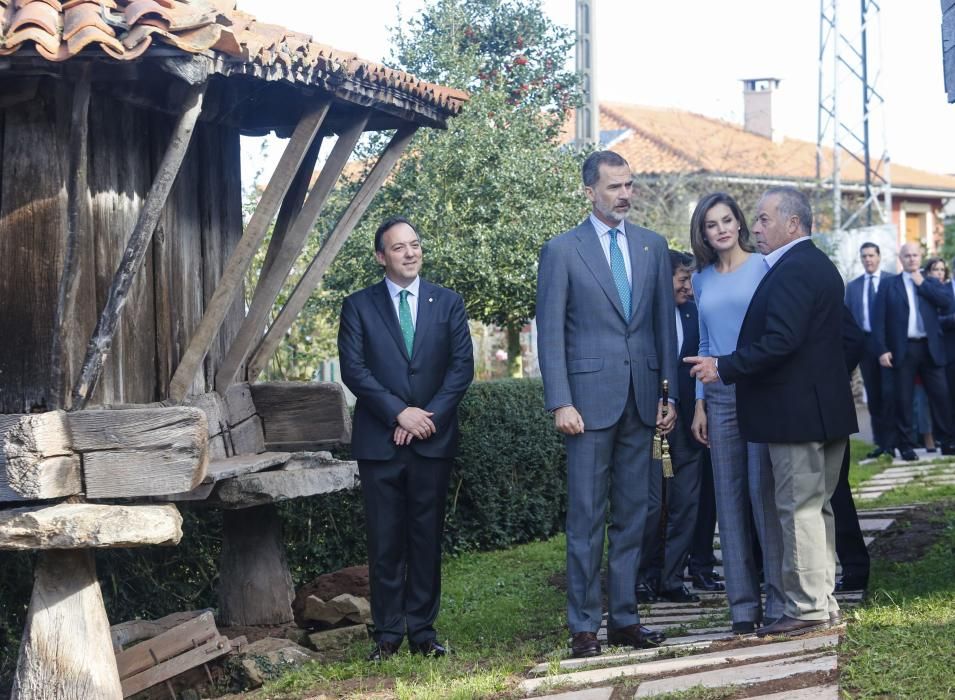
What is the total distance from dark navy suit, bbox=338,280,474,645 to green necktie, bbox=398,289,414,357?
0.03 m

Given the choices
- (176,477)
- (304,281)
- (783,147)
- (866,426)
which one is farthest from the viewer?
(783,147)

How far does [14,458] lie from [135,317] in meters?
1.35

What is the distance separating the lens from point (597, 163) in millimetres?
6098

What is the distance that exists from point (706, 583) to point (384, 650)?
2354 mm

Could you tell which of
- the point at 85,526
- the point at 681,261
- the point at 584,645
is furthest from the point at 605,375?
the point at 85,526

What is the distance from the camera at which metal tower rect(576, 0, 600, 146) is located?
14.3 meters

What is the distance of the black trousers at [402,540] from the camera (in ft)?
21.5

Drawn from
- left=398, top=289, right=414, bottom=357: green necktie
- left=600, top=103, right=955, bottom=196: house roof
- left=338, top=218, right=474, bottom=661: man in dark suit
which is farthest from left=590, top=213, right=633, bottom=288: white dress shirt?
left=600, top=103, right=955, bottom=196: house roof

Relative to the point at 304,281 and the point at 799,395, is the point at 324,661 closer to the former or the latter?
the point at 304,281

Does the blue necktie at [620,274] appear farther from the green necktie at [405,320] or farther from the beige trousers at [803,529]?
the green necktie at [405,320]

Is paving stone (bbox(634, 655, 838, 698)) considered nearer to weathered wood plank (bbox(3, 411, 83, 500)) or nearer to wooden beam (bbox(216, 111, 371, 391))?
weathered wood plank (bbox(3, 411, 83, 500))

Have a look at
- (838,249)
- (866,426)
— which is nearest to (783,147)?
(838,249)

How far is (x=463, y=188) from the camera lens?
1349cm

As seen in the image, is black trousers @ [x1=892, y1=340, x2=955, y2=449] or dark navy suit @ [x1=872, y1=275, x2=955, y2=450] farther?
black trousers @ [x1=892, y1=340, x2=955, y2=449]
